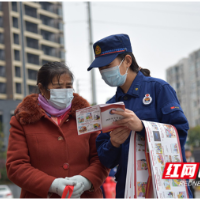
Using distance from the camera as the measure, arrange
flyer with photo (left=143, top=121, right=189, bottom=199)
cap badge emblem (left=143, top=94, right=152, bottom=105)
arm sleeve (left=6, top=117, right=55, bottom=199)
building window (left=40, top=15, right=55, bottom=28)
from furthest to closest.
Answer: building window (left=40, top=15, right=55, bottom=28) < arm sleeve (left=6, top=117, right=55, bottom=199) < cap badge emblem (left=143, top=94, right=152, bottom=105) < flyer with photo (left=143, top=121, right=189, bottom=199)

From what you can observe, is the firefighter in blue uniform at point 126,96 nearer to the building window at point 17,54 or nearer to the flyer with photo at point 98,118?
the flyer with photo at point 98,118

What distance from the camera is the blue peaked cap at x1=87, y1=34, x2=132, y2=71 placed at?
2.71 meters

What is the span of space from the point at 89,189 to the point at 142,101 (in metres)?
0.88

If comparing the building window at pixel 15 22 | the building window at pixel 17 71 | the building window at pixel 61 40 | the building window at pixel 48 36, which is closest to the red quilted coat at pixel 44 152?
the building window at pixel 17 71

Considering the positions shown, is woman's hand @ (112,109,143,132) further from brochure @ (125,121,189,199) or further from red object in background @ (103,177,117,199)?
red object in background @ (103,177,117,199)

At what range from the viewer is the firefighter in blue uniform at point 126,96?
251 centimetres

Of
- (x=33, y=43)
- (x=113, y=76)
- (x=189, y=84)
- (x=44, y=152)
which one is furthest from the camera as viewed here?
(x=189, y=84)

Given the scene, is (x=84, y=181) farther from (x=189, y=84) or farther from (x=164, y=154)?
(x=189, y=84)

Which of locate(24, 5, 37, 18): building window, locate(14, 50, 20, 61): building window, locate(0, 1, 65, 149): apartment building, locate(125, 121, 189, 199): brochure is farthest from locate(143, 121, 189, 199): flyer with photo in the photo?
locate(24, 5, 37, 18): building window

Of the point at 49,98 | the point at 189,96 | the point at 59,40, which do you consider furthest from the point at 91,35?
the point at 189,96

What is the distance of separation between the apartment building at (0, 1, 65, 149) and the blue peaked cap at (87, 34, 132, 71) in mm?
38847

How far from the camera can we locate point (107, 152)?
8.93 ft

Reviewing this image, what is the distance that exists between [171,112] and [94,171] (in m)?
0.87

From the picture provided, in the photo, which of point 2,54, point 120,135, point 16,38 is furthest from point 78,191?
point 16,38
